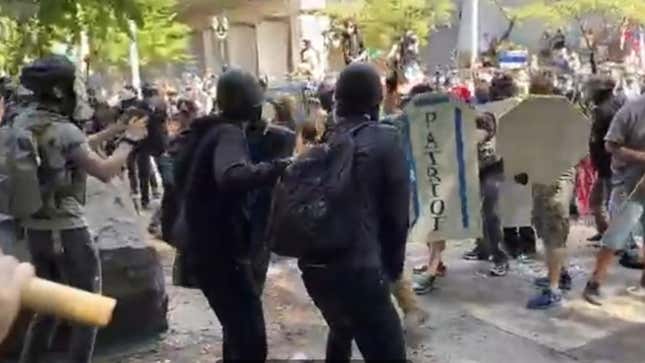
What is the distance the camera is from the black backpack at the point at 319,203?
403cm

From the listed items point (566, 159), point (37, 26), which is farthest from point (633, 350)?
point (37, 26)

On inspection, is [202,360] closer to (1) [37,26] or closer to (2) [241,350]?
(2) [241,350]

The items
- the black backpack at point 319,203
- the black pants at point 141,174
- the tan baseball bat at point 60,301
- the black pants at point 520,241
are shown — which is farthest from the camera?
the black pants at point 141,174

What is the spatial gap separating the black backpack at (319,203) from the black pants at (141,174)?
→ 8694mm

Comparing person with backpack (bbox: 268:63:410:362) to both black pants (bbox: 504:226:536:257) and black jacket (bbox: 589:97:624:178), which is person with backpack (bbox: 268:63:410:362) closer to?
black jacket (bbox: 589:97:624:178)

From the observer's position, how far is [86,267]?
15.8 ft

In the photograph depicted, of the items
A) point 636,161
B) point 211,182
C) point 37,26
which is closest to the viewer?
point 211,182

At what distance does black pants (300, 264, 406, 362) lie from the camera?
405 centimetres

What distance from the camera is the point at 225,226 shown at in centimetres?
434

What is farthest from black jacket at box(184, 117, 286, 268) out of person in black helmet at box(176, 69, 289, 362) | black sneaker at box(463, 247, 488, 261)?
black sneaker at box(463, 247, 488, 261)

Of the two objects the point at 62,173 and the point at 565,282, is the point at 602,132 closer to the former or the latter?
the point at 565,282

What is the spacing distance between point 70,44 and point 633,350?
551 centimetres

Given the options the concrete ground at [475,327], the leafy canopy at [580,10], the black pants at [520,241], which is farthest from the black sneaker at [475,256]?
the leafy canopy at [580,10]

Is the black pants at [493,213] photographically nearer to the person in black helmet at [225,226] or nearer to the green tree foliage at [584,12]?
the person in black helmet at [225,226]
